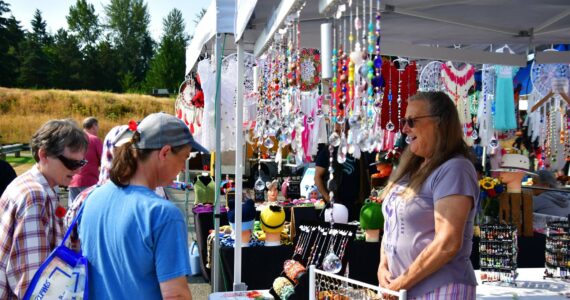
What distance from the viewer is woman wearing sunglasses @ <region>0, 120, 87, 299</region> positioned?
1.79m

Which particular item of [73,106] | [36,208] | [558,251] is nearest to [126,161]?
[36,208]

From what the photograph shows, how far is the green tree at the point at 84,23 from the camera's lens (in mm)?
56219

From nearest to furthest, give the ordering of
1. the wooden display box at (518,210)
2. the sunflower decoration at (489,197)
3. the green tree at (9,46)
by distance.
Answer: the sunflower decoration at (489,197) → the wooden display box at (518,210) → the green tree at (9,46)

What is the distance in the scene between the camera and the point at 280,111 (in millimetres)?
2908

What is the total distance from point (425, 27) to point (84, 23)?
58.8 meters

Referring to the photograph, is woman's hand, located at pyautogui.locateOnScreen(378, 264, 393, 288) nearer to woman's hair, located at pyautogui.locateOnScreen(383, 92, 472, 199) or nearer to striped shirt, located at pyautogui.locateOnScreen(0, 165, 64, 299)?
woman's hair, located at pyautogui.locateOnScreen(383, 92, 472, 199)

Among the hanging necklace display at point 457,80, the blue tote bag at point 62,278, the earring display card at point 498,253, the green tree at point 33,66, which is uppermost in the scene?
the green tree at point 33,66

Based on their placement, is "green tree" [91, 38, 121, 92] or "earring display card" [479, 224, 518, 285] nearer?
"earring display card" [479, 224, 518, 285]

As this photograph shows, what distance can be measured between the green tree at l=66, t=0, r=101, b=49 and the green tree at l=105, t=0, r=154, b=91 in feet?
4.79

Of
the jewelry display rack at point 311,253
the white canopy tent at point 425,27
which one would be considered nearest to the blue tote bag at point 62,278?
the white canopy tent at point 425,27

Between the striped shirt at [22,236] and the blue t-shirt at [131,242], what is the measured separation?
1.54 feet

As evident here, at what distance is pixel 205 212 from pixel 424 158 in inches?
109

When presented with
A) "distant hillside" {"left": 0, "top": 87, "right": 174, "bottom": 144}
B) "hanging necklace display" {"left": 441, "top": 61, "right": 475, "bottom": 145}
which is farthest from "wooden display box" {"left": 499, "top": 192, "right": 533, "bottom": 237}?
"distant hillside" {"left": 0, "top": 87, "right": 174, "bottom": 144}

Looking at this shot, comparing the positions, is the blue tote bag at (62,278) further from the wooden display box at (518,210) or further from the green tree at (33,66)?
the green tree at (33,66)
